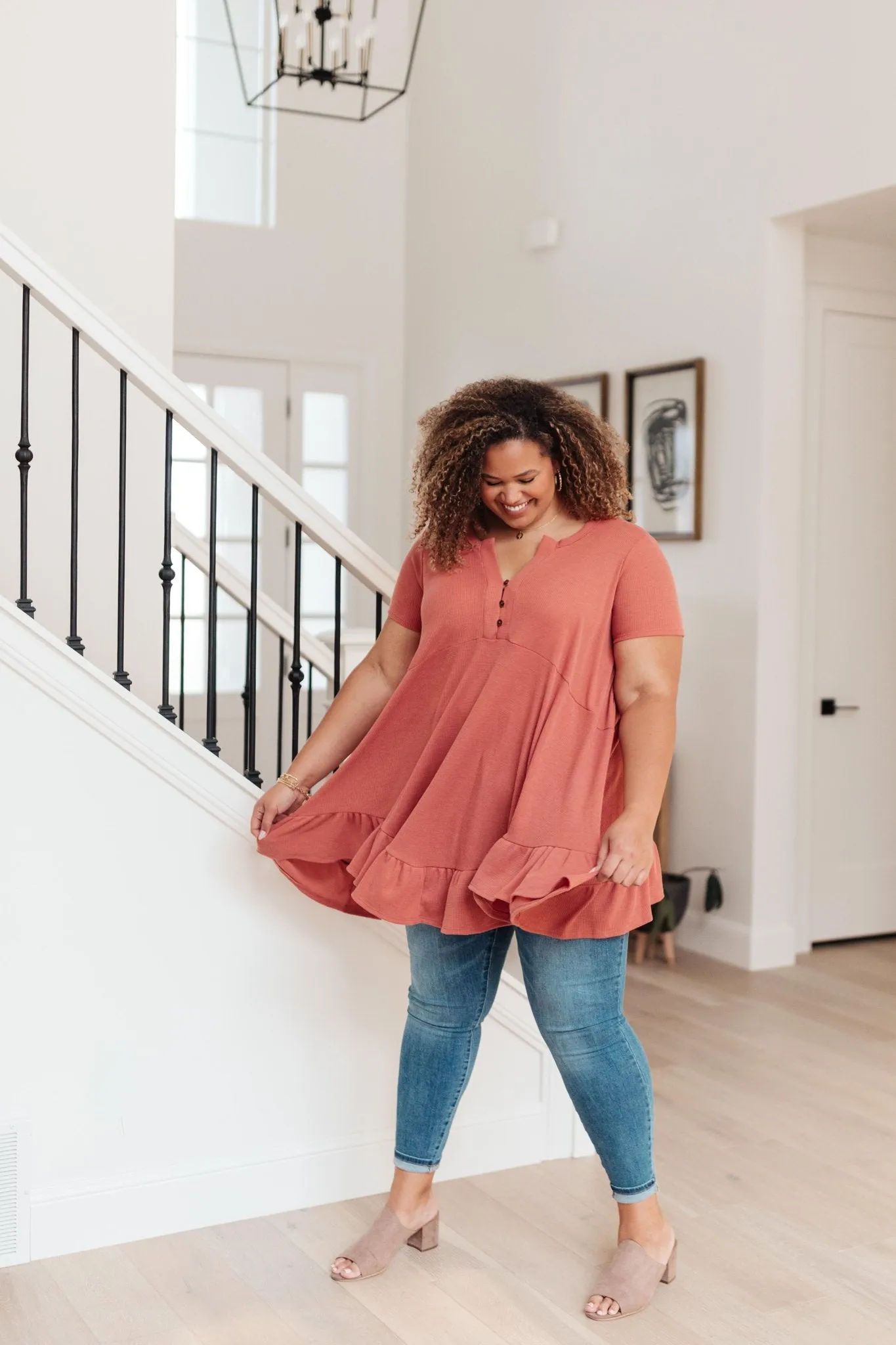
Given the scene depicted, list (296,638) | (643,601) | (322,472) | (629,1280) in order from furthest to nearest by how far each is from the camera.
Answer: (322,472), (296,638), (629,1280), (643,601)

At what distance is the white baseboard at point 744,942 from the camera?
448 cm

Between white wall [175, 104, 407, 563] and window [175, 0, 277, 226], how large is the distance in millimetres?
123

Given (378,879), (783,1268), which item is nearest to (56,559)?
(378,879)

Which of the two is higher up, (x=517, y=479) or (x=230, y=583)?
(x=517, y=479)

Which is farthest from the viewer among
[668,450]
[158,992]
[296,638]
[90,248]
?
[668,450]

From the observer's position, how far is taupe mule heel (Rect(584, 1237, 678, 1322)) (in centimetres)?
224

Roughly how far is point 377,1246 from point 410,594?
1089mm

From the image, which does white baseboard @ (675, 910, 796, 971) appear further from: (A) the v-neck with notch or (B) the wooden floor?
(A) the v-neck with notch

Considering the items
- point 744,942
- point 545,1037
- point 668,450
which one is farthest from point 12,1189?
point 668,450

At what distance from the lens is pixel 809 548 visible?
467cm

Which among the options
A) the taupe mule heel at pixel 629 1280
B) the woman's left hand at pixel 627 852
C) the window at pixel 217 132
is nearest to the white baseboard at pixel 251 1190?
the taupe mule heel at pixel 629 1280

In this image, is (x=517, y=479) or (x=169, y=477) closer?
(x=517, y=479)

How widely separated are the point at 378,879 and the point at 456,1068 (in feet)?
1.23

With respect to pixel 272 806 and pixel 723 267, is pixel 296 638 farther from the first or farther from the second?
pixel 723 267
